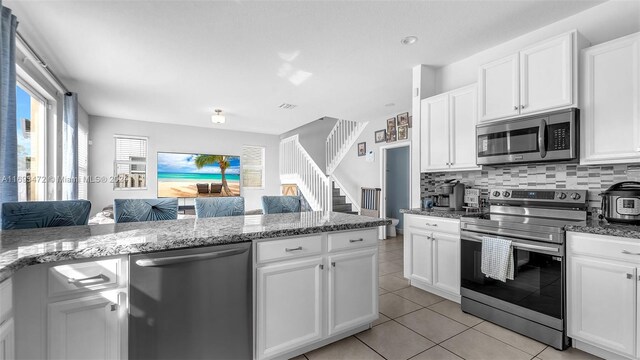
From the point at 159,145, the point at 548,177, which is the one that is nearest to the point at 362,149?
the point at 548,177

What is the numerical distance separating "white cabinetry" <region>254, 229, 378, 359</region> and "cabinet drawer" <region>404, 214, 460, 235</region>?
102cm

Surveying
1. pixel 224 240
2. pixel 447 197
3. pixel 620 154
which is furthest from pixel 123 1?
pixel 620 154

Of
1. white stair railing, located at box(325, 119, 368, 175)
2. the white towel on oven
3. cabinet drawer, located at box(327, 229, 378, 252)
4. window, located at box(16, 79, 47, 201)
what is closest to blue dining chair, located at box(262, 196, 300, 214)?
cabinet drawer, located at box(327, 229, 378, 252)

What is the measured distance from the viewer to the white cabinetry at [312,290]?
5.67 ft

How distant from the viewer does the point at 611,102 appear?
6.80 feet

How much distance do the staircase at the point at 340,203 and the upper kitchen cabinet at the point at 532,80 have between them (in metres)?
4.06

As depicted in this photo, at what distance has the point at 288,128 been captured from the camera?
7.16m

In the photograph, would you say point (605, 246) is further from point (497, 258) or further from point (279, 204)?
point (279, 204)

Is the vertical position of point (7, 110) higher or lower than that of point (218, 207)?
higher

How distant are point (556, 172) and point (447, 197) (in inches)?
40.3

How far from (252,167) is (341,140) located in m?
2.68

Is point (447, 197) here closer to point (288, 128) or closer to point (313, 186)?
point (313, 186)

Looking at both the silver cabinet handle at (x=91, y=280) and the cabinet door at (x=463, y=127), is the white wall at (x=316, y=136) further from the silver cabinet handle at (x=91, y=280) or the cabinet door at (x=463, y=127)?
the silver cabinet handle at (x=91, y=280)

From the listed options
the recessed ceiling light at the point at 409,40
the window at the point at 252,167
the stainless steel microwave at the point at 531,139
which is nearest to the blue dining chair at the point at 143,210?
the recessed ceiling light at the point at 409,40
